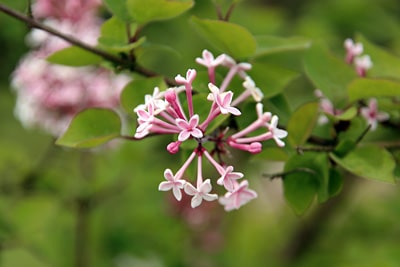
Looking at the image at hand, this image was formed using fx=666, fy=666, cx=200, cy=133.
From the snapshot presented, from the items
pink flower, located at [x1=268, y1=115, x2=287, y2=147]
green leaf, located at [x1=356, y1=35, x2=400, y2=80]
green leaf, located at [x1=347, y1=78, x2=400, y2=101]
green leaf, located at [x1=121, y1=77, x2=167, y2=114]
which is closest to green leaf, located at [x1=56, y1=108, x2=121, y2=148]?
green leaf, located at [x1=121, y1=77, x2=167, y2=114]

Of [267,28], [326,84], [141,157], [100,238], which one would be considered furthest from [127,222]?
[326,84]

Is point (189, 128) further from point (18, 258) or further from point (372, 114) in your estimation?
point (18, 258)

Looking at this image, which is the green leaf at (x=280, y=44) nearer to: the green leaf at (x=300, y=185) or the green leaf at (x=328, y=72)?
the green leaf at (x=328, y=72)

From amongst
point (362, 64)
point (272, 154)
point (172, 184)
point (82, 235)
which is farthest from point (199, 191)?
point (82, 235)

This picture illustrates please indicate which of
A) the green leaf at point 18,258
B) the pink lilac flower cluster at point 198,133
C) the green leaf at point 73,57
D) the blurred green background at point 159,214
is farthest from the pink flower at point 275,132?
the green leaf at point 18,258

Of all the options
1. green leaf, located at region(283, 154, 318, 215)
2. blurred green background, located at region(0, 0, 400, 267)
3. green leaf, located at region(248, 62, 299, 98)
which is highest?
green leaf, located at region(248, 62, 299, 98)

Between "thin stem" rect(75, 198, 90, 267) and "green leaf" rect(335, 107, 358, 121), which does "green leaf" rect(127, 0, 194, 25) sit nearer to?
"green leaf" rect(335, 107, 358, 121)
